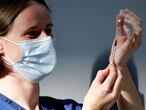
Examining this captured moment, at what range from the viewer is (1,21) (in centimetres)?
110

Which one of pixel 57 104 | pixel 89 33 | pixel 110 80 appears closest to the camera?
pixel 110 80

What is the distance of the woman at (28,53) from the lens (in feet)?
3.59

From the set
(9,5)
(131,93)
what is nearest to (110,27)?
(131,93)

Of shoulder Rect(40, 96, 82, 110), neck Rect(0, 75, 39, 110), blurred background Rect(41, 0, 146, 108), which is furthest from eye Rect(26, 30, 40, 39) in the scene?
blurred background Rect(41, 0, 146, 108)

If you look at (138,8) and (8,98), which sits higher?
(138,8)

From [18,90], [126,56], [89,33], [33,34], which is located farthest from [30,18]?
[89,33]

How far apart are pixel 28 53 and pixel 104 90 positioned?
13.0 inches

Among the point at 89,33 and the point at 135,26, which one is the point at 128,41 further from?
the point at 89,33

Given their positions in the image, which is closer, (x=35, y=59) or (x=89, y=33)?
(x=35, y=59)

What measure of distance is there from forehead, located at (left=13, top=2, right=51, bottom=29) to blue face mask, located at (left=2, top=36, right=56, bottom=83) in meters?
0.06

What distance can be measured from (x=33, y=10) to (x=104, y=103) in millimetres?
397

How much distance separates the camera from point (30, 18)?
1.08 metres

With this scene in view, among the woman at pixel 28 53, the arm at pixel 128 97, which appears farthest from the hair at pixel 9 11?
the arm at pixel 128 97

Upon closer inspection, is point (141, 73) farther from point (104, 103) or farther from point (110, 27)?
point (104, 103)
